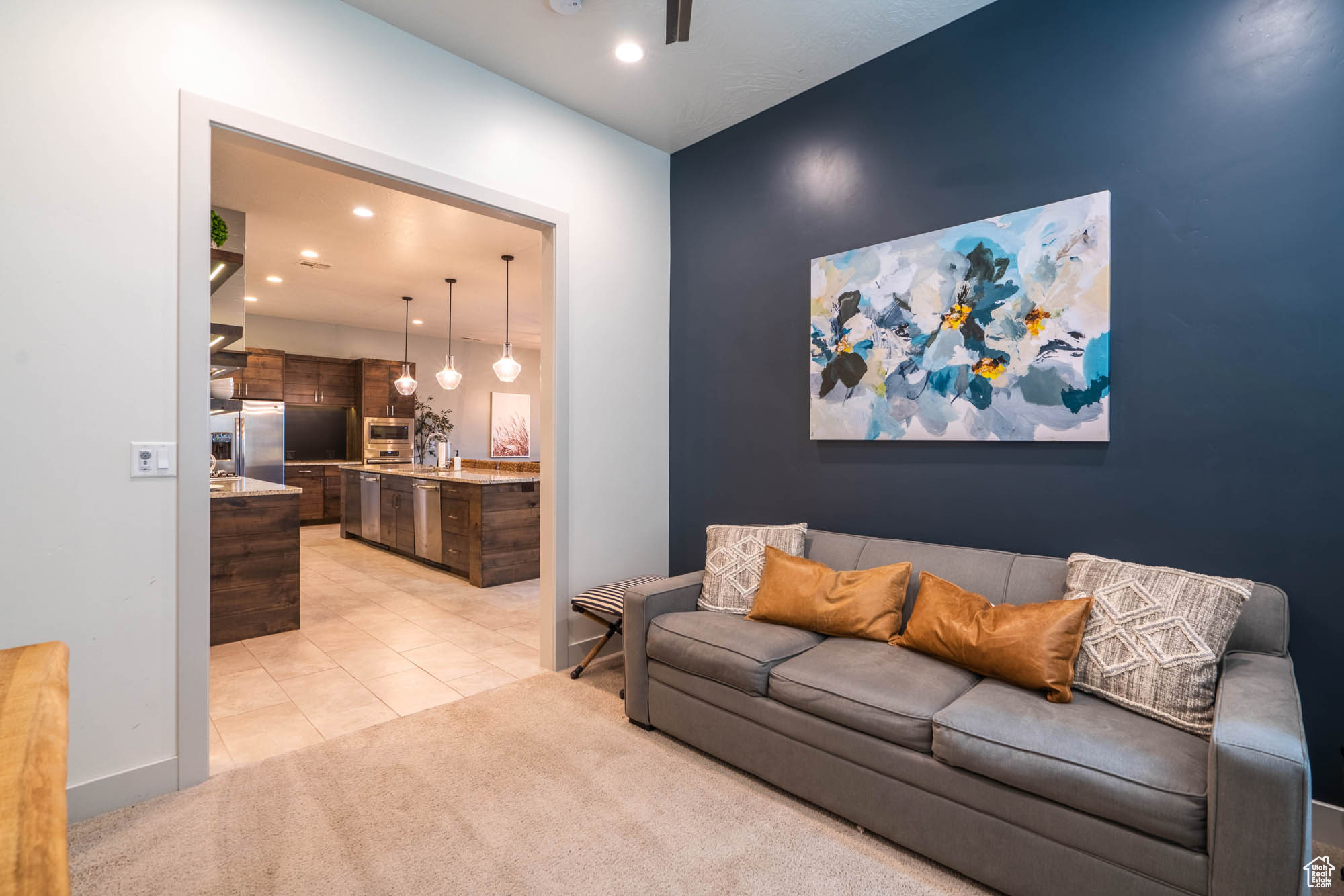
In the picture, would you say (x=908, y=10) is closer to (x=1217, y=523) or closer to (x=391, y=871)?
(x=1217, y=523)

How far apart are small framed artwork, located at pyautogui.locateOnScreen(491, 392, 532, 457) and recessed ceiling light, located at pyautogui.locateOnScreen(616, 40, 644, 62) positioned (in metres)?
8.27

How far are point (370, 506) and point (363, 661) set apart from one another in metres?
4.09

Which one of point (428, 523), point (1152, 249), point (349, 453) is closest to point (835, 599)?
point (1152, 249)

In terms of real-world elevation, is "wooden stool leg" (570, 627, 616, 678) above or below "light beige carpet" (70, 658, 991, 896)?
above

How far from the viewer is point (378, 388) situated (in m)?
9.24

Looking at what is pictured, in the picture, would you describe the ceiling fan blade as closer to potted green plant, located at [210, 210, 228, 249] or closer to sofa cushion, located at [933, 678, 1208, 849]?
sofa cushion, located at [933, 678, 1208, 849]

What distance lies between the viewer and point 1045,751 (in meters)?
1.64

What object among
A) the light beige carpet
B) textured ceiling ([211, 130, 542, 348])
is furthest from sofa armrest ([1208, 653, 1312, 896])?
textured ceiling ([211, 130, 542, 348])

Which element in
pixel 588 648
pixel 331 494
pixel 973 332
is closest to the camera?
pixel 973 332

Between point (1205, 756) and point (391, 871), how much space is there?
2153 mm

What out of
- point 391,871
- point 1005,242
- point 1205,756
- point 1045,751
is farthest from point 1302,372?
point 391,871

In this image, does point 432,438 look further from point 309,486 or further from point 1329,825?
point 1329,825

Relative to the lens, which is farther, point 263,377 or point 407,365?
point 407,365

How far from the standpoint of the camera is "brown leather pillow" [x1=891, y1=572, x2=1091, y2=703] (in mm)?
1915
